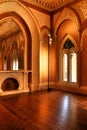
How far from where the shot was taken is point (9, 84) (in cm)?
573

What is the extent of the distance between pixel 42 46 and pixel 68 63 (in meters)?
1.43

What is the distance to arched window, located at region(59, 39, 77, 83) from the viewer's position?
20.1 ft

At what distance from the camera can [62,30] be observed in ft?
21.3

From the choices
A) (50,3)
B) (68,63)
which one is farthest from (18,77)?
(50,3)

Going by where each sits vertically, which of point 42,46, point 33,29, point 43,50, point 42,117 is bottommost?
point 42,117

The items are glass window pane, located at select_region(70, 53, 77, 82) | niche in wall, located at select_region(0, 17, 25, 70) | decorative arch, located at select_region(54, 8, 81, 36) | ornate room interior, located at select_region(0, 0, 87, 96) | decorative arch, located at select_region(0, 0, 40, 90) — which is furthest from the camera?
glass window pane, located at select_region(70, 53, 77, 82)

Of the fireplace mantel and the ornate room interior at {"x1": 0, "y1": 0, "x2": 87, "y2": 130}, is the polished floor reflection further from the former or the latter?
the fireplace mantel

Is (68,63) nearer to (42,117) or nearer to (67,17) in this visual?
(67,17)

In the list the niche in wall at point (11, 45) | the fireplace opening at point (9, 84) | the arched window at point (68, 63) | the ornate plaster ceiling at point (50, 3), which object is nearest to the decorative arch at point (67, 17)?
the ornate plaster ceiling at point (50, 3)

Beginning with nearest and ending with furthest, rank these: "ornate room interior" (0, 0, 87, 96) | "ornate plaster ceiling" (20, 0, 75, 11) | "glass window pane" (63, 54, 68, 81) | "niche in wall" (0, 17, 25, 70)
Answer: "niche in wall" (0, 17, 25, 70) < "ornate room interior" (0, 0, 87, 96) < "ornate plaster ceiling" (20, 0, 75, 11) < "glass window pane" (63, 54, 68, 81)

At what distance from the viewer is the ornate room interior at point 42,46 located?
5.55 m

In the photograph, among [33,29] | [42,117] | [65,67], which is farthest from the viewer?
[65,67]

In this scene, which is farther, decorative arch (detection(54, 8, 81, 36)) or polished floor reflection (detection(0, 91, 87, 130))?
decorative arch (detection(54, 8, 81, 36))

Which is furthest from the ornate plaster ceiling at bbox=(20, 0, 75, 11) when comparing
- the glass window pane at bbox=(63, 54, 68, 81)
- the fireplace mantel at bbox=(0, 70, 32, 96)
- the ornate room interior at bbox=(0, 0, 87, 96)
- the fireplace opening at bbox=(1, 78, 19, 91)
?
the fireplace opening at bbox=(1, 78, 19, 91)
